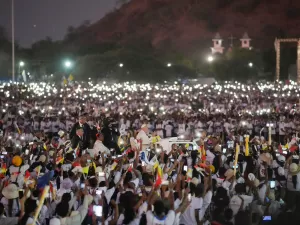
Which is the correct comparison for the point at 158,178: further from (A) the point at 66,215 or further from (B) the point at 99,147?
(B) the point at 99,147

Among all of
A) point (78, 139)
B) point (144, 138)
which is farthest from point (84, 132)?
point (144, 138)

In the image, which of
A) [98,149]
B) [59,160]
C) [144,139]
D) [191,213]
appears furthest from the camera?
[144,139]

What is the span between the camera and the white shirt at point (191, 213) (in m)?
8.70

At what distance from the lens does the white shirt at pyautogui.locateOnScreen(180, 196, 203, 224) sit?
8695mm

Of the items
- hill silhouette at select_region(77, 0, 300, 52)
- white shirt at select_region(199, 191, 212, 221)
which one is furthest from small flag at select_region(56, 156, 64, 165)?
hill silhouette at select_region(77, 0, 300, 52)

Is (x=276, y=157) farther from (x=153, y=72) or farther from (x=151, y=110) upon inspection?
(x=153, y=72)

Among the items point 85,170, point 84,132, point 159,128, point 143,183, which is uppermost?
point 159,128

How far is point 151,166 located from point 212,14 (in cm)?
15904

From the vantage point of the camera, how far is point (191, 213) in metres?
8.71

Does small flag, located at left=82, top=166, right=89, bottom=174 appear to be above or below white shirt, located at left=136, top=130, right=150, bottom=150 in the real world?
below

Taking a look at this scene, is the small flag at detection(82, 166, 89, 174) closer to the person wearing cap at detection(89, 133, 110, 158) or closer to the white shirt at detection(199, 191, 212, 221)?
the person wearing cap at detection(89, 133, 110, 158)

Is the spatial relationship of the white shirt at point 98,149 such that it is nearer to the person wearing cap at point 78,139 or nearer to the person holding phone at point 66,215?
the person wearing cap at point 78,139

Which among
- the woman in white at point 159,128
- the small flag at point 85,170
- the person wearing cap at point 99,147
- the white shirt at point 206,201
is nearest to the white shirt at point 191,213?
the white shirt at point 206,201

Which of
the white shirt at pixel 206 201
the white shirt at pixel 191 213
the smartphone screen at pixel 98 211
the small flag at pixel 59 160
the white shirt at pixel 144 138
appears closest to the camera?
the smartphone screen at pixel 98 211
